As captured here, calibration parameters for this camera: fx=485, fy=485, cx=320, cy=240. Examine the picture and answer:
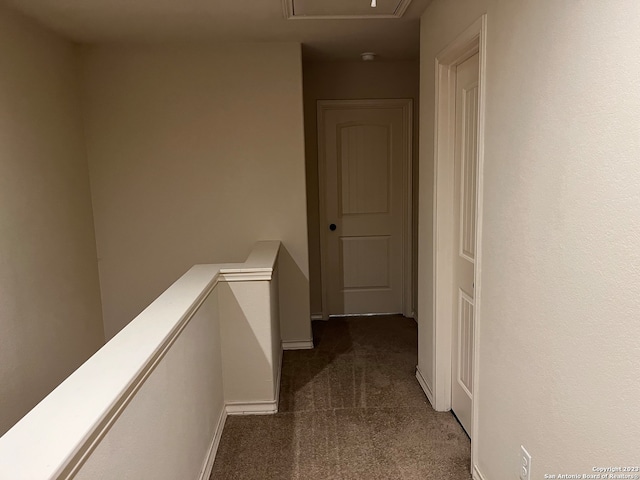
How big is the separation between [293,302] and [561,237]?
2696 millimetres

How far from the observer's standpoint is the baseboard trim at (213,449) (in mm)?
2234

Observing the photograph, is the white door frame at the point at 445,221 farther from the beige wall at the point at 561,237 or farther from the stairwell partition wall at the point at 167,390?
the stairwell partition wall at the point at 167,390

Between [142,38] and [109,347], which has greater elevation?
[142,38]

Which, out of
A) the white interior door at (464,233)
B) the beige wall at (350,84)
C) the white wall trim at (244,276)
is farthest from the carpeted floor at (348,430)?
the beige wall at (350,84)

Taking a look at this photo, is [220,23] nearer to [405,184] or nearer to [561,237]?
[405,184]

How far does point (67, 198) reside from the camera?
3.28m

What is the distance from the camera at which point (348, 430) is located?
2.68m

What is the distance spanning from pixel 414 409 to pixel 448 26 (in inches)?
83.6

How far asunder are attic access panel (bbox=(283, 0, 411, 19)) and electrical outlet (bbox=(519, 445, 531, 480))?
230 centimetres

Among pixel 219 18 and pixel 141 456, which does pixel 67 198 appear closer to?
pixel 219 18

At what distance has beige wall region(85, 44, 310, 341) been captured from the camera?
11.7 feet

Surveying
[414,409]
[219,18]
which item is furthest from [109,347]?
[219,18]

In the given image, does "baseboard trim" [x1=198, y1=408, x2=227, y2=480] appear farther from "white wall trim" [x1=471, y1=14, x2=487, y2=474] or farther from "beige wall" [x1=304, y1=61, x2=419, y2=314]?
"beige wall" [x1=304, y1=61, x2=419, y2=314]

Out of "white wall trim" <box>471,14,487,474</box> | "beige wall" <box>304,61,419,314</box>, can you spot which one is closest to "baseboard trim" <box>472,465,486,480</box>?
"white wall trim" <box>471,14,487,474</box>
